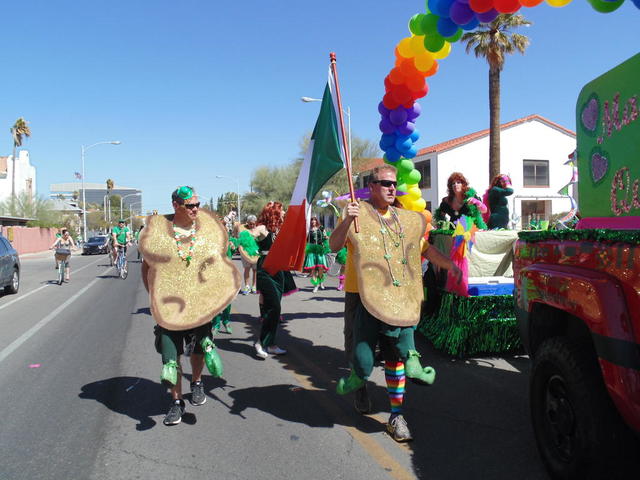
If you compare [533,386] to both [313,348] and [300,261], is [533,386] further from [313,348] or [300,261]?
[313,348]

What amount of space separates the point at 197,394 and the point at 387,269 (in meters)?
2.02

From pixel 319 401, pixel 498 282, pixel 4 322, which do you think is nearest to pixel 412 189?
pixel 498 282

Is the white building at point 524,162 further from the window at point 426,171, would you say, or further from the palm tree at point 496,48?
the palm tree at point 496,48

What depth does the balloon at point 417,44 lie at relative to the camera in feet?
24.4

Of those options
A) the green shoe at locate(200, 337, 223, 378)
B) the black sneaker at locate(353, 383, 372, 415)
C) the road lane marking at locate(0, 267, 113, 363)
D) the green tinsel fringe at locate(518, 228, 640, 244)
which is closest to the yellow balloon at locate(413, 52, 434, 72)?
the green tinsel fringe at locate(518, 228, 640, 244)

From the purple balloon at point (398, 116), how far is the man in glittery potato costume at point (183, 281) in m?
4.82

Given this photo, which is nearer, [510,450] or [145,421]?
[510,450]

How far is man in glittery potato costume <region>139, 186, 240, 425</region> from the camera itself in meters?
4.02

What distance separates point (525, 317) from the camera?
3.41 m

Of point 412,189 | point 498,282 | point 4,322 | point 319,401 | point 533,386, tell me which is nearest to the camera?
point 533,386

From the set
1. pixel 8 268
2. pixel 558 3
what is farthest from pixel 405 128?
pixel 8 268

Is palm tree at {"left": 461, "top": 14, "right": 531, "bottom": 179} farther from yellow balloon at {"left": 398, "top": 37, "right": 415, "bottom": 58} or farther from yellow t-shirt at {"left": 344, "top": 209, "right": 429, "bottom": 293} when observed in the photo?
yellow t-shirt at {"left": 344, "top": 209, "right": 429, "bottom": 293}

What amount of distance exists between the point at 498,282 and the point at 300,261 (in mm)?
2210

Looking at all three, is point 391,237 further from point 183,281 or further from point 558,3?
point 558,3
